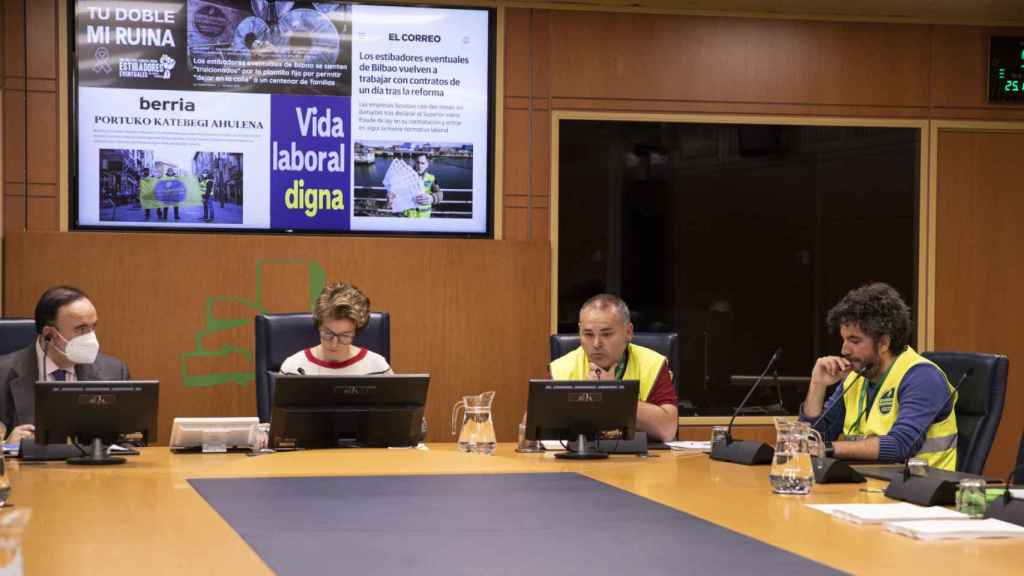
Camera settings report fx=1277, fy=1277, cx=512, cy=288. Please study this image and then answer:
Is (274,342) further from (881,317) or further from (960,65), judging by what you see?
(960,65)

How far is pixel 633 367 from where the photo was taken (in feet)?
16.1

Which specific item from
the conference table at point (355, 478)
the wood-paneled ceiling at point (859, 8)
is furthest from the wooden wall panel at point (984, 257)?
the conference table at point (355, 478)

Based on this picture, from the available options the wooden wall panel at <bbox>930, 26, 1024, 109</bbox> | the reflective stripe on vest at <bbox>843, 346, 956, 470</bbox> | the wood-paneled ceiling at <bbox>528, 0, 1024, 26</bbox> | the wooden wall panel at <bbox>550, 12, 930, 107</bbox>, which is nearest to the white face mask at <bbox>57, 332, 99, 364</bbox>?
the reflective stripe on vest at <bbox>843, 346, 956, 470</bbox>

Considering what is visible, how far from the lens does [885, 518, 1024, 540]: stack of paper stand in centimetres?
263

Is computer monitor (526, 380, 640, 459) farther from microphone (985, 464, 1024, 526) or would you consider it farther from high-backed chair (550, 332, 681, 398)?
microphone (985, 464, 1024, 526)

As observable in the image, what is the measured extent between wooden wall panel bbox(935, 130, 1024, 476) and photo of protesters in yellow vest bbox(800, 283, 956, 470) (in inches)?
110

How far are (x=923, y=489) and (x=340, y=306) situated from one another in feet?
8.25

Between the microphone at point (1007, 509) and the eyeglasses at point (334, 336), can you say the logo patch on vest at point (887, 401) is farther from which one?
the eyeglasses at point (334, 336)

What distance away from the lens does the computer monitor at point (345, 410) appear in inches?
166

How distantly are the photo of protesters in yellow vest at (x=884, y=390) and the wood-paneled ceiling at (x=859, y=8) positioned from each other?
2.75 m

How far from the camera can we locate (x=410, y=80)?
6496 millimetres

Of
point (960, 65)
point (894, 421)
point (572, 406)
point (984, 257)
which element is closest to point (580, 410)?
point (572, 406)

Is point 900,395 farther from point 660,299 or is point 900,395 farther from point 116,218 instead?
point 116,218

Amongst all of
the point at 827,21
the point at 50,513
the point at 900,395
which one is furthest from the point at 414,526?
the point at 827,21
